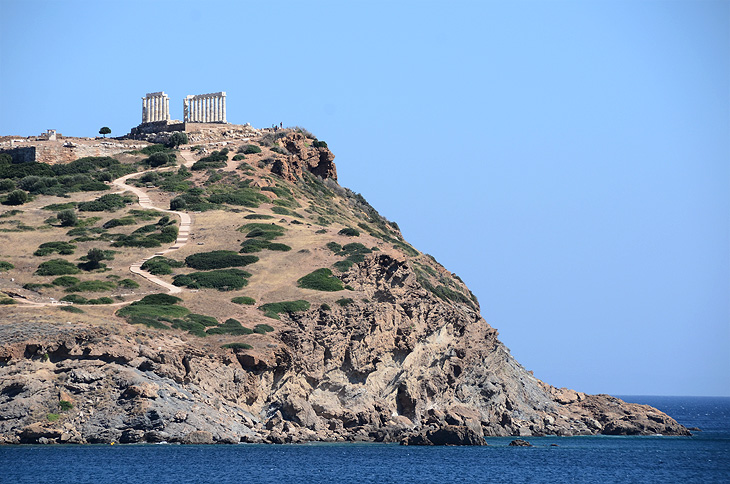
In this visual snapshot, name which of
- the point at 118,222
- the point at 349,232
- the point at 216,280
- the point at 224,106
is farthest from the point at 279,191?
the point at 216,280

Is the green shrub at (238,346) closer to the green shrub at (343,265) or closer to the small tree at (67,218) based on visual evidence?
the green shrub at (343,265)

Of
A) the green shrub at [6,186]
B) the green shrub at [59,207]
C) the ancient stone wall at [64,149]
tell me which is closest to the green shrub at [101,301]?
the green shrub at [59,207]

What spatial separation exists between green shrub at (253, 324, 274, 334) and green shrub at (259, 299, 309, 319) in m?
1.91

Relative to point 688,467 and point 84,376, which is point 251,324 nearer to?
point 84,376

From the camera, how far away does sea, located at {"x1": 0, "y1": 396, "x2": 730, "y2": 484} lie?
49094 millimetres

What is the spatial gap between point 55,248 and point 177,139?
34.2 metres

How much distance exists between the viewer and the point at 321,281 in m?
78.0

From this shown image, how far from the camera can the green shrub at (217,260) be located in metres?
81.6

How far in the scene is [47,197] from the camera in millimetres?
99562

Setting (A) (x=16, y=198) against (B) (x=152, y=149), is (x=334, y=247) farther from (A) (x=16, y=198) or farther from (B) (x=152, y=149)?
(B) (x=152, y=149)

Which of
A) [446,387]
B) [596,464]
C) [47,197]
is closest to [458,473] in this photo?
[596,464]

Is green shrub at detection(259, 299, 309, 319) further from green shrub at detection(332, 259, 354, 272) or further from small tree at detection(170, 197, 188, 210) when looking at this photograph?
small tree at detection(170, 197, 188, 210)

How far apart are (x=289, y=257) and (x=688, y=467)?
33.4 meters

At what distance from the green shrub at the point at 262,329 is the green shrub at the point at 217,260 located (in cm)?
1254
